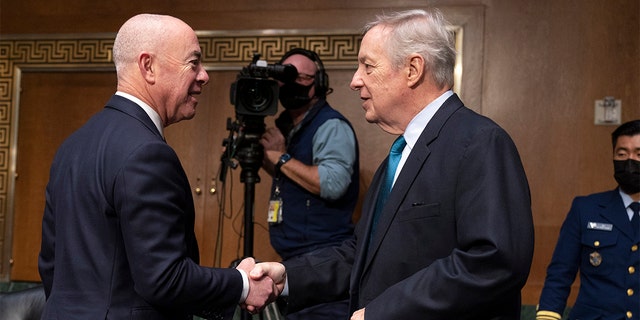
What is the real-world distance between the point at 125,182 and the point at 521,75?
313 cm

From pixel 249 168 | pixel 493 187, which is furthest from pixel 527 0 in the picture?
pixel 493 187

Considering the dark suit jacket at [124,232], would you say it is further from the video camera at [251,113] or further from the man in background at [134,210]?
the video camera at [251,113]

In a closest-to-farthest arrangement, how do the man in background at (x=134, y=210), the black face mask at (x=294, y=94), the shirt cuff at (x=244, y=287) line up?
the man in background at (x=134, y=210) < the shirt cuff at (x=244, y=287) < the black face mask at (x=294, y=94)

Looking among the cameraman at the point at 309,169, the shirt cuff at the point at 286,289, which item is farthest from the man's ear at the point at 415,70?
the cameraman at the point at 309,169

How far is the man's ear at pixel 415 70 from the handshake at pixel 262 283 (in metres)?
0.62

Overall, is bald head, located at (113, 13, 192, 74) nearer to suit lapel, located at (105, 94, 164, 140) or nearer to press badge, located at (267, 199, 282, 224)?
suit lapel, located at (105, 94, 164, 140)

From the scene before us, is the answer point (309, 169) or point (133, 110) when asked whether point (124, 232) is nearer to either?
point (133, 110)

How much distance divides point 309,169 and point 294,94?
38 centimetres

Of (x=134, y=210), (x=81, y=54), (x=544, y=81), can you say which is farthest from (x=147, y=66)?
(x=81, y=54)

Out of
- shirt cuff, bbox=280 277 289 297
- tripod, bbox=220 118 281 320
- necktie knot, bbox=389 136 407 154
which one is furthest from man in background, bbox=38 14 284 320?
tripod, bbox=220 118 281 320

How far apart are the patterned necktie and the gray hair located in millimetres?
1526

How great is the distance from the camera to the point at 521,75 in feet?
14.2

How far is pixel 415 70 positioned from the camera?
6.00 ft

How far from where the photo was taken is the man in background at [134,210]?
167cm
